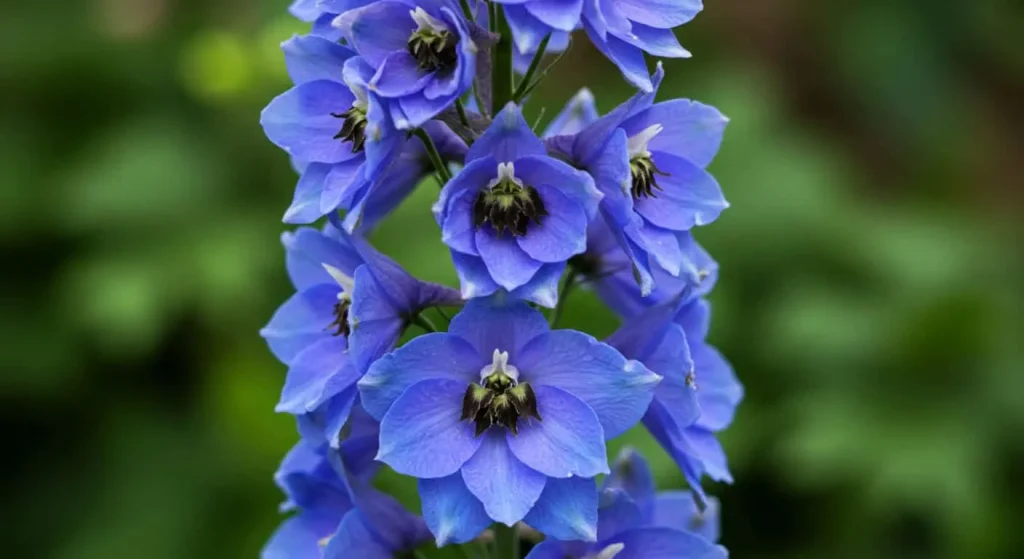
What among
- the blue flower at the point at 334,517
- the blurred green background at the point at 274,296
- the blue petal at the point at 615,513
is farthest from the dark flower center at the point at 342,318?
the blurred green background at the point at 274,296

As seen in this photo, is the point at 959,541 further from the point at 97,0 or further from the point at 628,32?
the point at 97,0

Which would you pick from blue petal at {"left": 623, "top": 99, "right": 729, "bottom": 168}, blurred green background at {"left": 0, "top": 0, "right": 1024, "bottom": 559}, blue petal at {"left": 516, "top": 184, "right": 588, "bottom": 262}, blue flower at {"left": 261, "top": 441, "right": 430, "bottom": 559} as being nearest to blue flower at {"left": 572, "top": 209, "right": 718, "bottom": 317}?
blue petal at {"left": 623, "top": 99, "right": 729, "bottom": 168}

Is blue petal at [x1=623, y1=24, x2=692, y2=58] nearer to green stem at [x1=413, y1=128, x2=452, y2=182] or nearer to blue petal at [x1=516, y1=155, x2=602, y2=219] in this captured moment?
blue petal at [x1=516, y1=155, x2=602, y2=219]

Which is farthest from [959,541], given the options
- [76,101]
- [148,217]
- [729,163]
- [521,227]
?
[76,101]

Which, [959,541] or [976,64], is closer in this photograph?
[959,541]

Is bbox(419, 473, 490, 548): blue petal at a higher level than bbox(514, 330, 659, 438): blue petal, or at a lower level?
lower

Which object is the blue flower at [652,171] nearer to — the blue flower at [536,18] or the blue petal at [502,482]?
the blue flower at [536,18]

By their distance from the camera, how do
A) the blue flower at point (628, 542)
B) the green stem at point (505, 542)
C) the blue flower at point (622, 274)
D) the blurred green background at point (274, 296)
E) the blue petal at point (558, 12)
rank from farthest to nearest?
the blurred green background at point (274, 296) < the blue flower at point (622, 274) < the green stem at point (505, 542) < the blue flower at point (628, 542) < the blue petal at point (558, 12)
